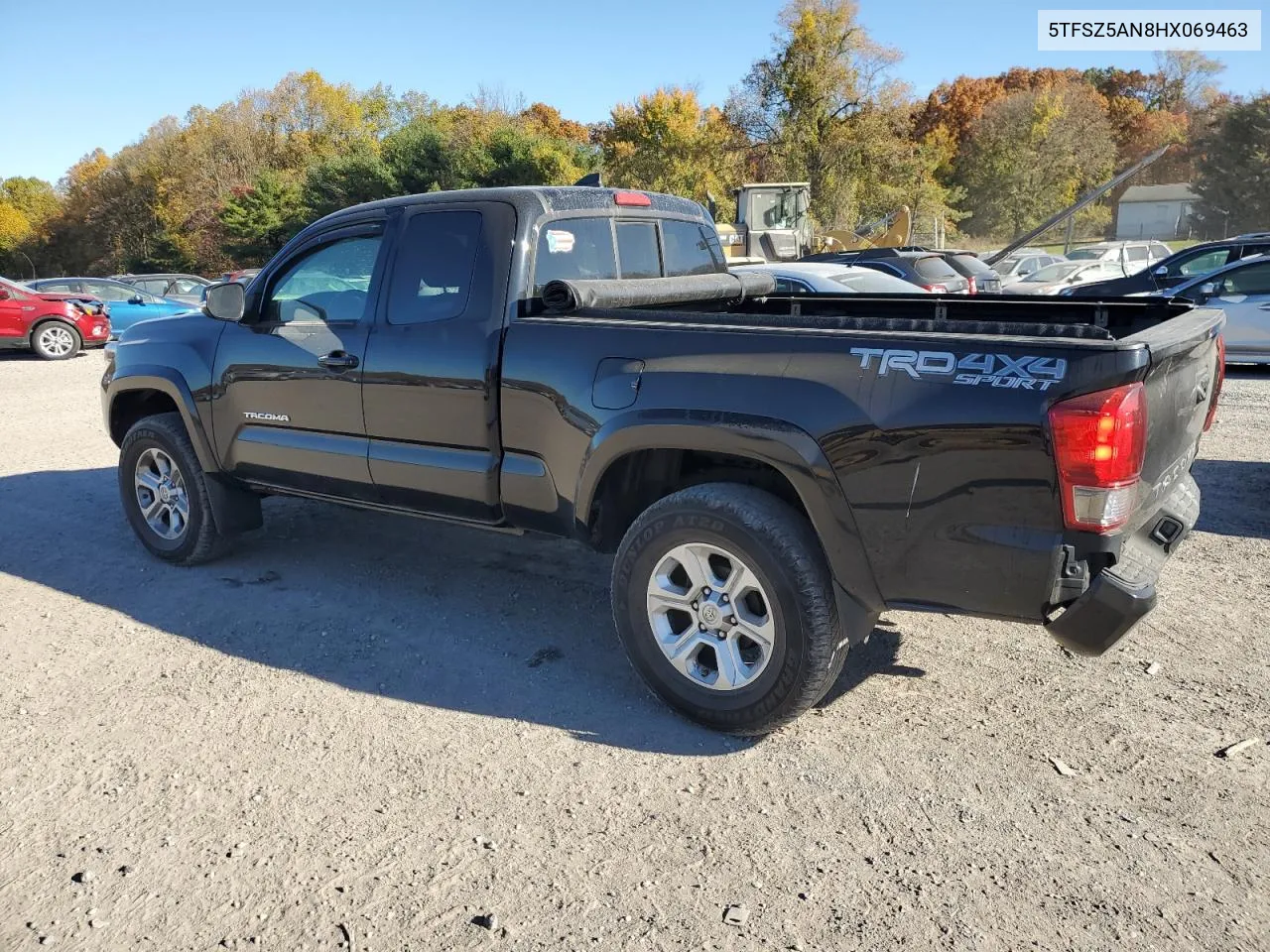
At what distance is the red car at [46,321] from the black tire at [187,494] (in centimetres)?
1296

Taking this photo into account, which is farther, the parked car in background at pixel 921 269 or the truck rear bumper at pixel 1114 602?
the parked car in background at pixel 921 269

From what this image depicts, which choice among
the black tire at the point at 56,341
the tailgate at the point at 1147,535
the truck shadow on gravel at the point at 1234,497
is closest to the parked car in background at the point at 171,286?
the black tire at the point at 56,341

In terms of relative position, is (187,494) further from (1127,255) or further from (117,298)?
(1127,255)

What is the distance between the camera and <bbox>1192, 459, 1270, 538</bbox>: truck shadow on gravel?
5.62 metres

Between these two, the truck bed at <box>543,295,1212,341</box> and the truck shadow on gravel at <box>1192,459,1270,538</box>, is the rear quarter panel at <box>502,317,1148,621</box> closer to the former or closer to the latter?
the truck bed at <box>543,295,1212,341</box>

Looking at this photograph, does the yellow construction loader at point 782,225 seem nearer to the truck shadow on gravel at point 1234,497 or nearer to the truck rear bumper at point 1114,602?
the truck shadow on gravel at point 1234,497

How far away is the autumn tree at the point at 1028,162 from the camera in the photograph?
2126 inches

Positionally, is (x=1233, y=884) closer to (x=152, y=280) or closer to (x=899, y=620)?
(x=899, y=620)

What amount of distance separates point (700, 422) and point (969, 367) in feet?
3.04

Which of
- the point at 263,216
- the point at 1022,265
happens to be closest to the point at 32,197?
the point at 263,216

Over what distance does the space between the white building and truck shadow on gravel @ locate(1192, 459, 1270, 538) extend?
75361 millimetres

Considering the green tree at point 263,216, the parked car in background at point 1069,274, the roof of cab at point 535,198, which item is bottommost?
the parked car in background at point 1069,274

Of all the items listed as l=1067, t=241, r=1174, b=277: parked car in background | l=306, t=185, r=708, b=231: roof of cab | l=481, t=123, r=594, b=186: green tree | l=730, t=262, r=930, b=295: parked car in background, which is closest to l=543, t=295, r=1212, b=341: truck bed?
l=306, t=185, r=708, b=231: roof of cab

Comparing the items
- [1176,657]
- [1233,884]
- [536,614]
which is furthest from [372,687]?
[1176,657]
